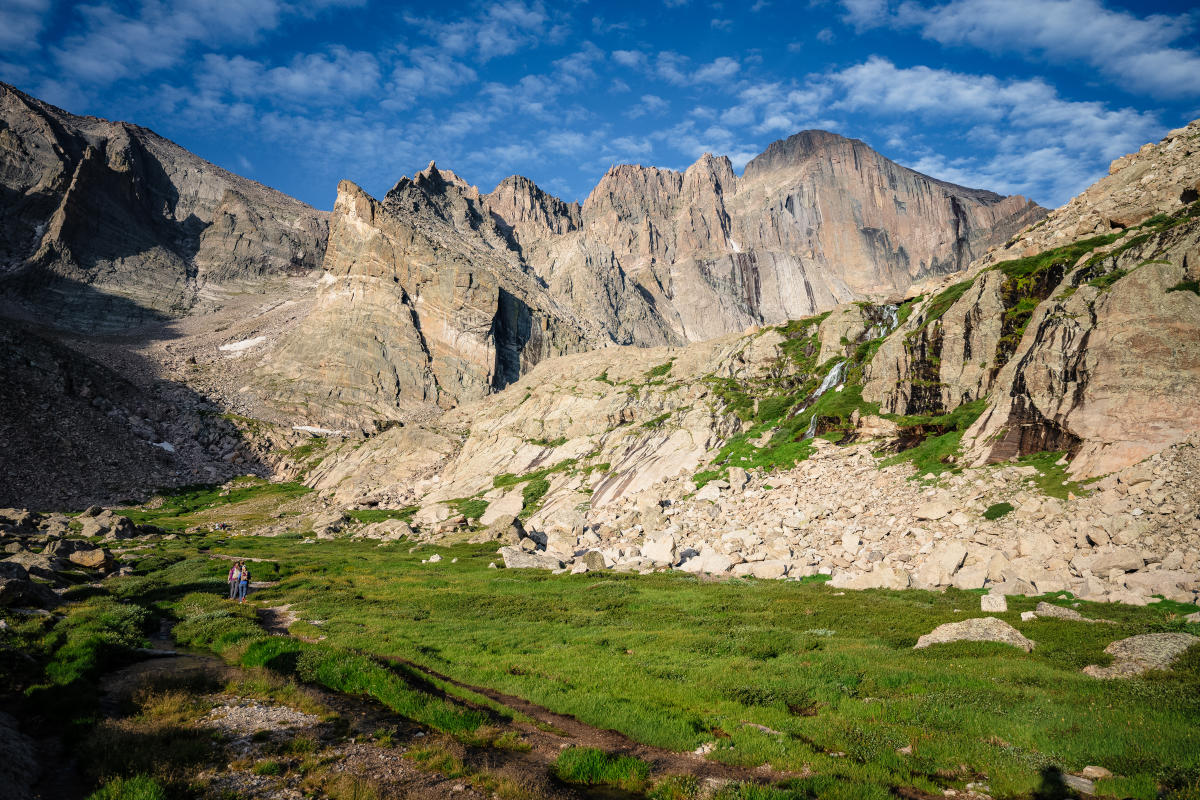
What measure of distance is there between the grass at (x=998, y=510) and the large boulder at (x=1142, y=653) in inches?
644

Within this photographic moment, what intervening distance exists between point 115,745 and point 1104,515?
3760cm

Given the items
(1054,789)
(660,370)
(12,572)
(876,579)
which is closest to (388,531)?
(12,572)

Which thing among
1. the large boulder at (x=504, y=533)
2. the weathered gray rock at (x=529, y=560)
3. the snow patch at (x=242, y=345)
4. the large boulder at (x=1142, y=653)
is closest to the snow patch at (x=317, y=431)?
the snow patch at (x=242, y=345)

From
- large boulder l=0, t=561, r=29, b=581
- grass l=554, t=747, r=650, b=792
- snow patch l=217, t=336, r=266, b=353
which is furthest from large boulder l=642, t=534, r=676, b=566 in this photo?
snow patch l=217, t=336, r=266, b=353

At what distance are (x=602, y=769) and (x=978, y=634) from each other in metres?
14.7

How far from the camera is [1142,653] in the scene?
48.6 ft

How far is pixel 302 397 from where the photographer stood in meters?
152

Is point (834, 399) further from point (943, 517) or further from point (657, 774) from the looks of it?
point (657, 774)

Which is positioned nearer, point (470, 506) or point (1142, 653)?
point (1142, 653)

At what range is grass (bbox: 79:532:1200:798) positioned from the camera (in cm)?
1081

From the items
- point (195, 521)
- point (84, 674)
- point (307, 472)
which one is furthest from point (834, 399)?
point (307, 472)

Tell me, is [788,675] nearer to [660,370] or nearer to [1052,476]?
[1052,476]

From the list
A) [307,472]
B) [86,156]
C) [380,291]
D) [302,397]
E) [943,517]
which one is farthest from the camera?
[86,156]

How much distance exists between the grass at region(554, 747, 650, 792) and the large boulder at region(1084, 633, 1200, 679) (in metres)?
12.8
